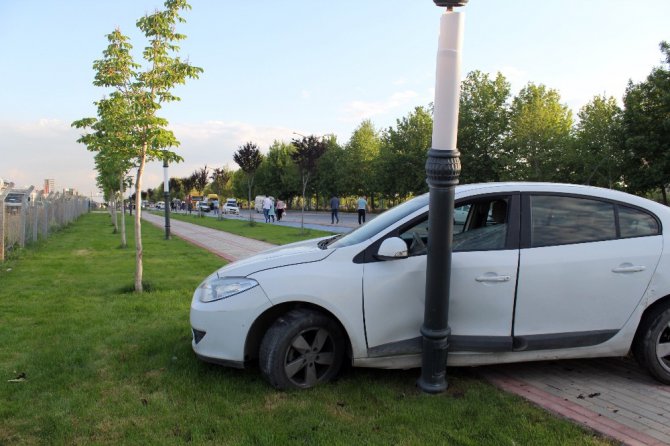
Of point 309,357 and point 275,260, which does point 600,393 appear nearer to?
point 309,357

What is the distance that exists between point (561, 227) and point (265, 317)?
96.7 inches

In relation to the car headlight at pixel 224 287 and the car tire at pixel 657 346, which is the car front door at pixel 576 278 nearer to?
the car tire at pixel 657 346

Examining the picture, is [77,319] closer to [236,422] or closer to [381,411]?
[236,422]

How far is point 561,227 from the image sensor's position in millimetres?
Result: 3994

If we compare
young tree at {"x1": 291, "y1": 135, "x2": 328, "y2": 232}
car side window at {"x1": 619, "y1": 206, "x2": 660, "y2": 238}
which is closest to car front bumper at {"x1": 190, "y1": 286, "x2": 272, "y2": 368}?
car side window at {"x1": 619, "y1": 206, "x2": 660, "y2": 238}

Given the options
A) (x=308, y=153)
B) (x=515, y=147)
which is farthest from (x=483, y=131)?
(x=308, y=153)

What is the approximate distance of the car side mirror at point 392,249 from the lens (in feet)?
12.2

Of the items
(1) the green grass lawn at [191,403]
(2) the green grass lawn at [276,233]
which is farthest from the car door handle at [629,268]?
(2) the green grass lawn at [276,233]

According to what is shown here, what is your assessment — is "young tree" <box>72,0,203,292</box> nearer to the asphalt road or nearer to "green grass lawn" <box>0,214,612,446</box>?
"green grass lawn" <box>0,214,612,446</box>

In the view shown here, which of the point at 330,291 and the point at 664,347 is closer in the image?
the point at 330,291

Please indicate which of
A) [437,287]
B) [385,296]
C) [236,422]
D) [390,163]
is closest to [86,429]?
[236,422]

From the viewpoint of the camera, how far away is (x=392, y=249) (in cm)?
371

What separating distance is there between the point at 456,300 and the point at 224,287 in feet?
5.95

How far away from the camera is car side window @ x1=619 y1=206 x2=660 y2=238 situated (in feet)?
13.2
